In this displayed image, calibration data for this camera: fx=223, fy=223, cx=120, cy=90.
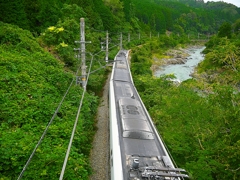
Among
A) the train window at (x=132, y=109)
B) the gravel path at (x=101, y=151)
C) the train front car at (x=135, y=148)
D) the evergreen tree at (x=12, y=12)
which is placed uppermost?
the evergreen tree at (x=12, y=12)

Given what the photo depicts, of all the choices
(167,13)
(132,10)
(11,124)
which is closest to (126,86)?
(11,124)

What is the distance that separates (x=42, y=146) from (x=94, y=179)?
3.37 metres

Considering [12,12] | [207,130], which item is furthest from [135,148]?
[12,12]

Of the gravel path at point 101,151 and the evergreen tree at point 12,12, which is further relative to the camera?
the evergreen tree at point 12,12

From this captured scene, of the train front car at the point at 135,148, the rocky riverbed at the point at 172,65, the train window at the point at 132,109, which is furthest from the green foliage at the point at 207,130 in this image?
the rocky riverbed at the point at 172,65

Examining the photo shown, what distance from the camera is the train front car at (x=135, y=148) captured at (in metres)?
7.30

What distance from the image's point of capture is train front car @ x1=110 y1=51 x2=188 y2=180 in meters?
7.30

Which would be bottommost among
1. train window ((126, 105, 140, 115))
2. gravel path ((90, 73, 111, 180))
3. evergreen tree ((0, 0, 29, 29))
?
gravel path ((90, 73, 111, 180))

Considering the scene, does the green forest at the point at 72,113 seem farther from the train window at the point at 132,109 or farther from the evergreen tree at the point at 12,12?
the train window at the point at 132,109

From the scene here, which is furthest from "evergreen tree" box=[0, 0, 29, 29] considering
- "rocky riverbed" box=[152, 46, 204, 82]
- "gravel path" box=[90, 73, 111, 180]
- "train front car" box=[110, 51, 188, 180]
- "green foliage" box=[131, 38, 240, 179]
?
"rocky riverbed" box=[152, 46, 204, 82]

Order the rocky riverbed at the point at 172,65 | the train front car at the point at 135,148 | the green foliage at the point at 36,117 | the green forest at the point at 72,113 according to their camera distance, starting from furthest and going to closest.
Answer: the rocky riverbed at the point at 172,65
the green forest at the point at 72,113
the green foliage at the point at 36,117
the train front car at the point at 135,148

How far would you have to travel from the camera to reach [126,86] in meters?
18.5

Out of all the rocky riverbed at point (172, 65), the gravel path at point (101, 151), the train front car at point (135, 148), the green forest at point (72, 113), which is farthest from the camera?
the rocky riverbed at point (172, 65)

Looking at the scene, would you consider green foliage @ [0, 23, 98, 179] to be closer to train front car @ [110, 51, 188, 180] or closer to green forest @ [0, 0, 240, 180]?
green forest @ [0, 0, 240, 180]
